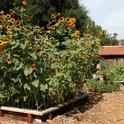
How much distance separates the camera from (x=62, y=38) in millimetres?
9125

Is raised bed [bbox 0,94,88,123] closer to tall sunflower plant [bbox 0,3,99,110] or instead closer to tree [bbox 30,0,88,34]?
tall sunflower plant [bbox 0,3,99,110]

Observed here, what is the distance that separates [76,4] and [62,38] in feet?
50.2

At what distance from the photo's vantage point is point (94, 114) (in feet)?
26.1

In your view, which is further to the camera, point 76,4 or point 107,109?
point 76,4

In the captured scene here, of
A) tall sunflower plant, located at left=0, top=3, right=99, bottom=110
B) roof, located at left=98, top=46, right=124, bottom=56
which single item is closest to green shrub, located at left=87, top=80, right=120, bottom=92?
tall sunflower plant, located at left=0, top=3, right=99, bottom=110

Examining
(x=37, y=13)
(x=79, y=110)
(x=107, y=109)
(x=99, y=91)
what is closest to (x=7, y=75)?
(x=79, y=110)

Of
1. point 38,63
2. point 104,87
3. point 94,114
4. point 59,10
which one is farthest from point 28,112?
point 59,10

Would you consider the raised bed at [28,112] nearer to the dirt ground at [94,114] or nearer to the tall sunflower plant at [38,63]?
the dirt ground at [94,114]

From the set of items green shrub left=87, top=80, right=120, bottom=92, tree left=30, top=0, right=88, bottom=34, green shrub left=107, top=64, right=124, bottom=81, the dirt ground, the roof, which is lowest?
the dirt ground

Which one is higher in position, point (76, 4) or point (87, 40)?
point (76, 4)

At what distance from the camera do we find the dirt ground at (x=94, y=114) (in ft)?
24.4

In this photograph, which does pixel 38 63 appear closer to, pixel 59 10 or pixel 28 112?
pixel 28 112

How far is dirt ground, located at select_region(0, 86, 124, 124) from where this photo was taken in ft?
24.4

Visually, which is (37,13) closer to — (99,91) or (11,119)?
(99,91)
